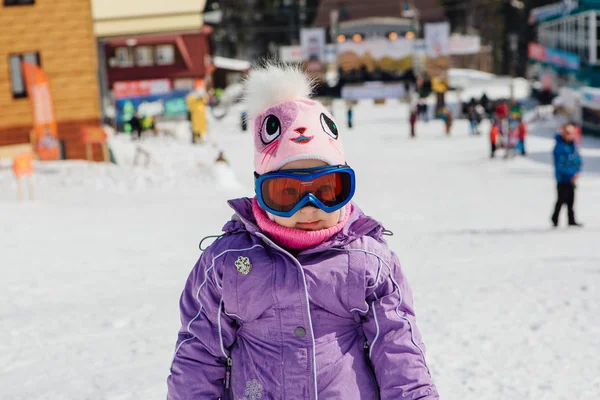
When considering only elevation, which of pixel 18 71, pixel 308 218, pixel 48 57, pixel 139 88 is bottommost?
pixel 139 88

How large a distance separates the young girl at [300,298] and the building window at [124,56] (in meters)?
44.1

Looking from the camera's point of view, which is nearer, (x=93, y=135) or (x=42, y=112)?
(x=93, y=135)

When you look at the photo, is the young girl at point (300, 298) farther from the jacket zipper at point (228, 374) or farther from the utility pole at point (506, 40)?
the utility pole at point (506, 40)

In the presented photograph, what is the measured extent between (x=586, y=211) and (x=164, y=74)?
111 feet

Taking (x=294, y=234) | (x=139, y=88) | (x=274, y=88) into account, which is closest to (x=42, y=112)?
(x=139, y=88)

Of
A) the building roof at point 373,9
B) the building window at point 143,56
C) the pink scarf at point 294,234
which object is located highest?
the building roof at point 373,9

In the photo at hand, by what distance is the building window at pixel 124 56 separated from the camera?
44719 mm

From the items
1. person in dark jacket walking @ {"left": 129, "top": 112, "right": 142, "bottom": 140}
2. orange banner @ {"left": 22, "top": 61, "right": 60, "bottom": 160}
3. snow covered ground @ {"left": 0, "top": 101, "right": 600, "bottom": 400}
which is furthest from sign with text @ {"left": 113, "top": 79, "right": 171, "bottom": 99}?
snow covered ground @ {"left": 0, "top": 101, "right": 600, "bottom": 400}

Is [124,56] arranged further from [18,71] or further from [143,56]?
[18,71]

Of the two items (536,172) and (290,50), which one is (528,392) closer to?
(536,172)

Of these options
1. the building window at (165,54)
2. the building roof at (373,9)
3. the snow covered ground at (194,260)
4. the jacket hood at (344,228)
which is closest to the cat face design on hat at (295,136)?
the jacket hood at (344,228)

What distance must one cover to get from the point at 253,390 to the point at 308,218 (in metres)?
0.59

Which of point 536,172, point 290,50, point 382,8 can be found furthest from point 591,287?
point 382,8

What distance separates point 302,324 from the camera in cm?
243
